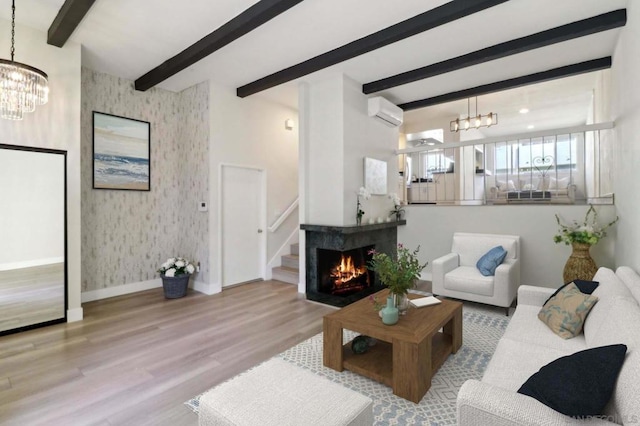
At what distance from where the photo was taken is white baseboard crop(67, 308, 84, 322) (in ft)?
11.9

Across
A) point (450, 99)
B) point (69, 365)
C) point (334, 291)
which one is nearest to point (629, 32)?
point (450, 99)

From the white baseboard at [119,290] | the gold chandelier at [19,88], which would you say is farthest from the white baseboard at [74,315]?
the gold chandelier at [19,88]

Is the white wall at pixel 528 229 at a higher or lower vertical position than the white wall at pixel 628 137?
lower

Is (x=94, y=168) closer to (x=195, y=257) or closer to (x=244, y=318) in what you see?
(x=195, y=257)

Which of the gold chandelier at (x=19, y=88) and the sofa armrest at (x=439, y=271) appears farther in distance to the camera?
the sofa armrest at (x=439, y=271)

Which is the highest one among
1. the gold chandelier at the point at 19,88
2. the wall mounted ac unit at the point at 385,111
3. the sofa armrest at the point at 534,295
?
the wall mounted ac unit at the point at 385,111

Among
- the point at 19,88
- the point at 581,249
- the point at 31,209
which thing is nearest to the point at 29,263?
the point at 31,209

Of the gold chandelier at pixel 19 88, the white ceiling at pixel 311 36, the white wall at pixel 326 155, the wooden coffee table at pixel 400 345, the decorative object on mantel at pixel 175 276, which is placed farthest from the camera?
the decorative object on mantel at pixel 175 276

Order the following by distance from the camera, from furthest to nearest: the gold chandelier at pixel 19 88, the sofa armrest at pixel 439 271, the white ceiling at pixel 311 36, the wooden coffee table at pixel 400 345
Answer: the sofa armrest at pixel 439 271 < the white ceiling at pixel 311 36 < the gold chandelier at pixel 19 88 < the wooden coffee table at pixel 400 345

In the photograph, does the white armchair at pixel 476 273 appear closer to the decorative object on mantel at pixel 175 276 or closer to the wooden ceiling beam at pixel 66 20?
the decorative object on mantel at pixel 175 276

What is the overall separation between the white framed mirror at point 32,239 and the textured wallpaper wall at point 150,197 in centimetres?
82

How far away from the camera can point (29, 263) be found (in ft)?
11.1

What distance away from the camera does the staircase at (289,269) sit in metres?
5.39

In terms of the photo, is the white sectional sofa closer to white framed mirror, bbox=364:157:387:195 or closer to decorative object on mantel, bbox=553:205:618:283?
decorative object on mantel, bbox=553:205:618:283
